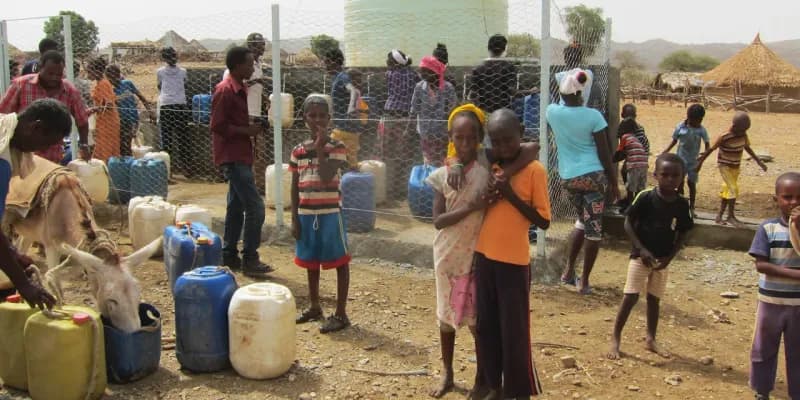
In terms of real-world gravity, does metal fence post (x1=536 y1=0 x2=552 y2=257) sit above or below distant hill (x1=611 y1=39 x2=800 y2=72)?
below

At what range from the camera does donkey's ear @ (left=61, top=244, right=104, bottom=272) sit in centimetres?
340

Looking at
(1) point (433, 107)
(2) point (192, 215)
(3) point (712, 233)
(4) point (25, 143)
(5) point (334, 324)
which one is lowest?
(5) point (334, 324)

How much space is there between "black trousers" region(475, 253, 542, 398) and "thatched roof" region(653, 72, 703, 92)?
103 feet

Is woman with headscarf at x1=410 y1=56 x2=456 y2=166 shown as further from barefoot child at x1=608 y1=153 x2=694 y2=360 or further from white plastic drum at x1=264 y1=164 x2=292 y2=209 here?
barefoot child at x1=608 y1=153 x2=694 y2=360

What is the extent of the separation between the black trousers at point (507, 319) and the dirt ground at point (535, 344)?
517mm

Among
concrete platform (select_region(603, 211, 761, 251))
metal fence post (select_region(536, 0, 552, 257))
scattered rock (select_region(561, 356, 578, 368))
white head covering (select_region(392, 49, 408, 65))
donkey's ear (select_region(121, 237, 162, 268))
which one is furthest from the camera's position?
white head covering (select_region(392, 49, 408, 65))

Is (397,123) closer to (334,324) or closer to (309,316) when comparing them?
(309,316)

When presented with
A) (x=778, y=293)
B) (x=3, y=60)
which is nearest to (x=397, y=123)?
(x=3, y=60)

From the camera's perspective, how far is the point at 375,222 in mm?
7172

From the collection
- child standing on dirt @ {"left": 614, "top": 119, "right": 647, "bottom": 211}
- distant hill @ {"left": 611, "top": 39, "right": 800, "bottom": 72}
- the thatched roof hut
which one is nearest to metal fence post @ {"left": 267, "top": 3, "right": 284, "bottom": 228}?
child standing on dirt @ {"left": 614, "top": 119, "right": 647, "bottom": 211}

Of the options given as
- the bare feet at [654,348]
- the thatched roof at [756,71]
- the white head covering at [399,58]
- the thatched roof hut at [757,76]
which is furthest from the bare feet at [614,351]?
the thatched roof at [756,71]

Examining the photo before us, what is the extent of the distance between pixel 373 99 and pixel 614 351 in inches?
213

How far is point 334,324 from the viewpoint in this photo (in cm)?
454

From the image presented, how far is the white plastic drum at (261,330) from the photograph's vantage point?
3.66 metres
